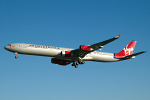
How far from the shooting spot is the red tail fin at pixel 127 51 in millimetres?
66062

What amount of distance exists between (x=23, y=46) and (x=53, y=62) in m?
12.9

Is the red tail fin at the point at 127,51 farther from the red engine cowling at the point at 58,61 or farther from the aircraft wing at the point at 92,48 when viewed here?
the red engine cowling at the point at 58,61

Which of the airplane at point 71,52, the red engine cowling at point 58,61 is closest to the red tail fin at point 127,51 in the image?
the airplane at point 71,52

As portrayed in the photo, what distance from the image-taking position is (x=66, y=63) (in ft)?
217

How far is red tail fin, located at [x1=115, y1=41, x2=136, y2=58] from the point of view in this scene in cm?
6606

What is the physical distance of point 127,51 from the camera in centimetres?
6806

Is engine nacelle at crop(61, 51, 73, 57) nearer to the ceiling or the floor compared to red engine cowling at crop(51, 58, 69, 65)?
nearer to the ceiling

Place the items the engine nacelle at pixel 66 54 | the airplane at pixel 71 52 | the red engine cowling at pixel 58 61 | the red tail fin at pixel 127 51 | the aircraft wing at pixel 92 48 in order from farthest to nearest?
the red tail fin at pixel 127 51, the red engine cowling at pixel 58 61, the engine nacelle at pixel 66 54, the airplane at pixel 71 52, the aircraft wing at pixel 92 48

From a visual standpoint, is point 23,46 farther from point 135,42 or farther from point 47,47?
point 135,42

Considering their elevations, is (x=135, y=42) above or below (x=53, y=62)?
above

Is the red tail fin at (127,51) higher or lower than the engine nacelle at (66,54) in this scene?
higher

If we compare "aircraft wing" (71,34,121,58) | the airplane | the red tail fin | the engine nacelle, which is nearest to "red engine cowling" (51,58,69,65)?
the airplane

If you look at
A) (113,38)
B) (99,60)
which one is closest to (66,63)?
(99,60)

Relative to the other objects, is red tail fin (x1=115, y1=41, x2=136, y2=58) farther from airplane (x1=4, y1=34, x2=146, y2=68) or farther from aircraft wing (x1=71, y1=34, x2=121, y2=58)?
aircraft wing (x1=71, y1=34, x2=121, y2=58)
